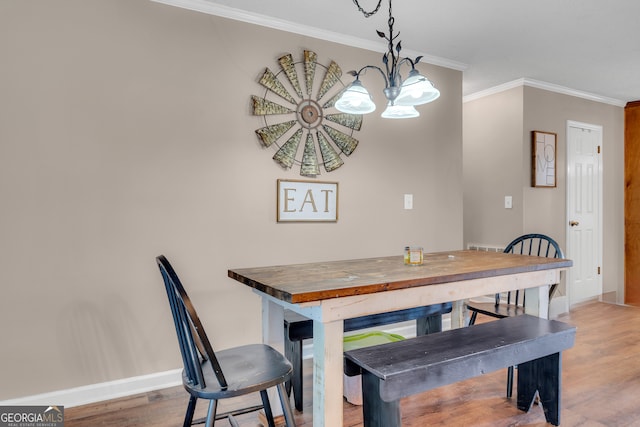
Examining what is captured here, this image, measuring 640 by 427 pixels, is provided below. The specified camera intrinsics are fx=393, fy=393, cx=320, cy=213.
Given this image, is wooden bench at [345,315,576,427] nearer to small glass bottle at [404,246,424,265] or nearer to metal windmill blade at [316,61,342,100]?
small glass bottle at [404,246,424,265]

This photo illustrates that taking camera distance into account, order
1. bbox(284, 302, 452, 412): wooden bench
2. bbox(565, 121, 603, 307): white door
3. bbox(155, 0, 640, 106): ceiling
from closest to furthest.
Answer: bbox(284, 302, 452, 412): wooden bench → bbox(155, 0, 640, 106): ceiling → bbox(565, 121, 603, 307): white door

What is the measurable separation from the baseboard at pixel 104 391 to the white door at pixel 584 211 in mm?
4031

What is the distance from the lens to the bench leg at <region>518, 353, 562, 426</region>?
6.35ft

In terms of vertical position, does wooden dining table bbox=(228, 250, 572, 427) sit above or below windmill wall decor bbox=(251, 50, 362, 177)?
below

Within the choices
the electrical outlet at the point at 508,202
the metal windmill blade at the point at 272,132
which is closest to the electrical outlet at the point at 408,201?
the metal windmill blade at the point at 272,132

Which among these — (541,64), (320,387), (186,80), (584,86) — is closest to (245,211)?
(186,80)

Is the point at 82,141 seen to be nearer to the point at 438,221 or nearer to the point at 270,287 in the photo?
the point at 270,287

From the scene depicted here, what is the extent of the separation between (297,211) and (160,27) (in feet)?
4.69

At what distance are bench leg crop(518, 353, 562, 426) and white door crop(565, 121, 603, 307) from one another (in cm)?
261

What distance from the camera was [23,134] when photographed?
6.71ft

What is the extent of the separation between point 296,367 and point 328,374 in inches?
26.3

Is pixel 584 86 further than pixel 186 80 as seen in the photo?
Yes

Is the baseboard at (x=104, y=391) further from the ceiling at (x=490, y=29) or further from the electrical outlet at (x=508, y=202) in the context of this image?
the electrical outlet at (x=508, y=202)

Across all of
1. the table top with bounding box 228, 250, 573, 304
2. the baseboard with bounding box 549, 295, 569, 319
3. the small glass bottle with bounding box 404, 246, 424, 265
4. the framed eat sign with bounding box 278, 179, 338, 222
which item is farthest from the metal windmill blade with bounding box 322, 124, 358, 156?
the baseboard with bounding box 549, 295, 569, 319
